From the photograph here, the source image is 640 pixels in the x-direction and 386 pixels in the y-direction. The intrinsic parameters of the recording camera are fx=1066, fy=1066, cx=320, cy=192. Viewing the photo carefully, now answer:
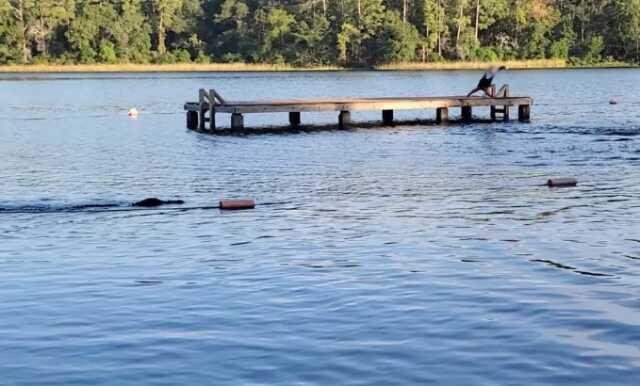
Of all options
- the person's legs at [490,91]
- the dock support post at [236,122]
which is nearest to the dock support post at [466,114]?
the person's legs at [490,91]

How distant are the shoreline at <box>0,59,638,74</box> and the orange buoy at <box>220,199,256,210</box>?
354 feet

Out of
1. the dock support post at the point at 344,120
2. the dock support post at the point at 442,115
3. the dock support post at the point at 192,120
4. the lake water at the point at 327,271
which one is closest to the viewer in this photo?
the lake water at the point at 327,271

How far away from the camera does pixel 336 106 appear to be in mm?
39250

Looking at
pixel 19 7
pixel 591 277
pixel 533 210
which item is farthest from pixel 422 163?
pixel 19 7

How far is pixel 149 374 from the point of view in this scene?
9.04m

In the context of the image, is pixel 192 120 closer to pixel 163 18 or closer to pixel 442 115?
pixel 442 115

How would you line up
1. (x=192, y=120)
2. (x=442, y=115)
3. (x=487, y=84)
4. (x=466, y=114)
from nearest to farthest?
1. (x=487, y=84)
2. (x=192, y=120)
3. (x=442, y=115)
4. (x=466, y=114)

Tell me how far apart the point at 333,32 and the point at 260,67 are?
31.7ft

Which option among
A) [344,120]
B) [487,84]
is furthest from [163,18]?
A: [487,84]

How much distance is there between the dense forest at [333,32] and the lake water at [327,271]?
98.9 meters

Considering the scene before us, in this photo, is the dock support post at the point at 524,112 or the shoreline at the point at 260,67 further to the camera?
the shoreline at the point at 260,67

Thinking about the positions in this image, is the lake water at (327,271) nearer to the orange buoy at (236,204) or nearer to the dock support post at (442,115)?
the orange buoy at (236,204)

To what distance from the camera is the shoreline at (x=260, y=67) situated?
12588 cm

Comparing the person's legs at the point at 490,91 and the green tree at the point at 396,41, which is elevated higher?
the green tree at the point at 396,41
